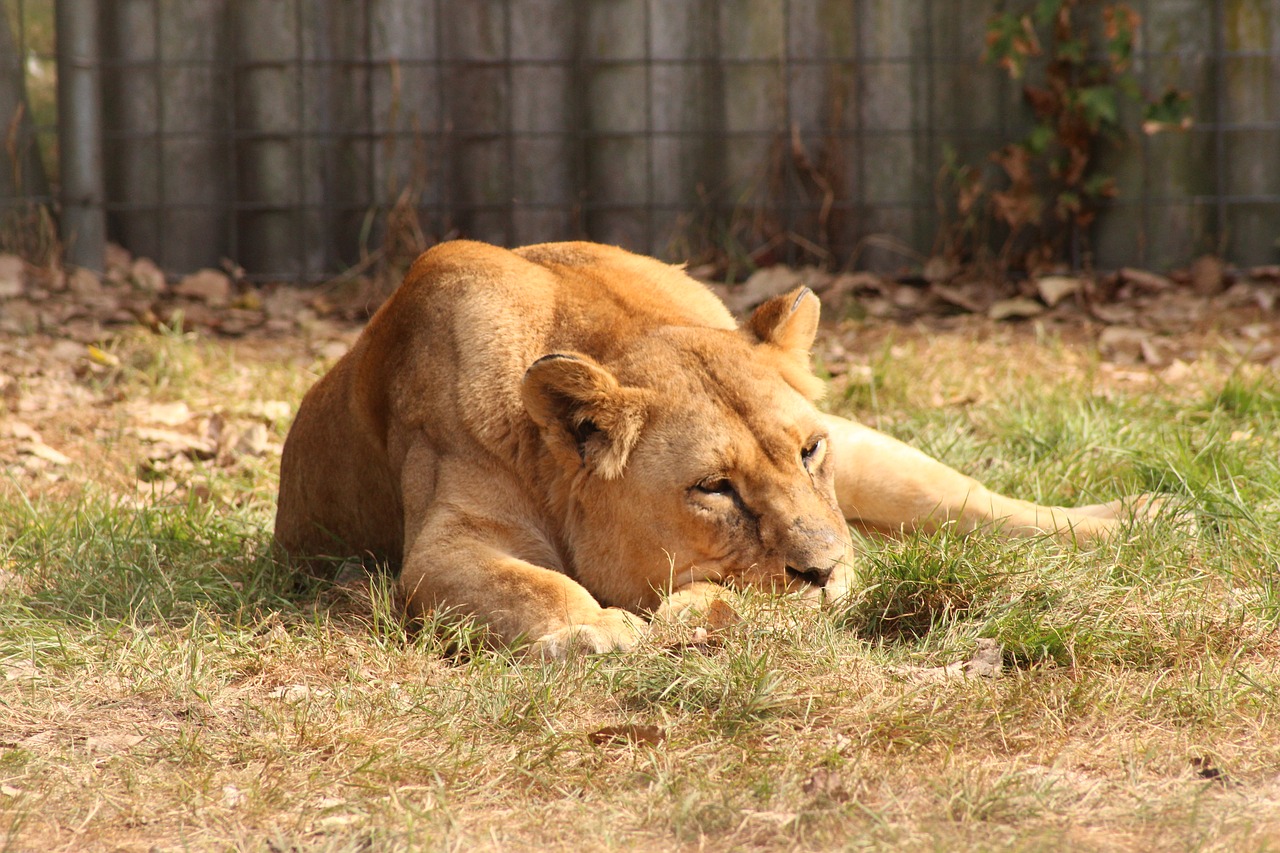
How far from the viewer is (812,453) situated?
3.41m

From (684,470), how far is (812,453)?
1.16ft

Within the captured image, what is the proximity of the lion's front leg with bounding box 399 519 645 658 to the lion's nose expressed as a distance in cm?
36

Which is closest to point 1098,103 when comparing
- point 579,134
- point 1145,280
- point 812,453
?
point 1145,280

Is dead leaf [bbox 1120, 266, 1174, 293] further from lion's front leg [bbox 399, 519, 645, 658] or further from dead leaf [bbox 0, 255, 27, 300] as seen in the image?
dead leaf [bbox 0, 255, 27, 300]

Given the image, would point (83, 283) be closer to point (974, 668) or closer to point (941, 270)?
point (941, 270)

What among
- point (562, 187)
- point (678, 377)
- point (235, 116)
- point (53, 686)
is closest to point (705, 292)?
point (678, 377)

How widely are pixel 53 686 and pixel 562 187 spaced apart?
6015 millimetres

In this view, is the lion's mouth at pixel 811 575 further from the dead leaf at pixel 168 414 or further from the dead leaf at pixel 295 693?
the dead leaf at pixel 168 414

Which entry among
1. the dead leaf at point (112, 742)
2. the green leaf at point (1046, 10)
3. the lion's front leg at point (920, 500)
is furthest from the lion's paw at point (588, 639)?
the green leaf at point (1046, 10)

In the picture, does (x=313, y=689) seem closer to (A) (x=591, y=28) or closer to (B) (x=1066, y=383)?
(B) (x=1066, y=383)

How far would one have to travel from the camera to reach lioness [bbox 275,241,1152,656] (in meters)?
3.24

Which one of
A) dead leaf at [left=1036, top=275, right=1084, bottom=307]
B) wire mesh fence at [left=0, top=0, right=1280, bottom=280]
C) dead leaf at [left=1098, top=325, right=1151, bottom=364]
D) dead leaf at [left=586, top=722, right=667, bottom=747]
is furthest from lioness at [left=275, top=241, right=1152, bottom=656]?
wire mesh fence at [left=0, top=0, right=1280, bottom=280]

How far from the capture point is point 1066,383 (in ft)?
18.9

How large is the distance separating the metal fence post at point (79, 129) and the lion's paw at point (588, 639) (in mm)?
6233
